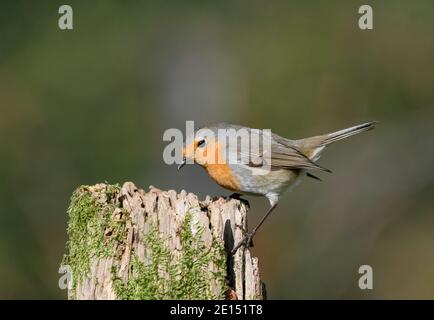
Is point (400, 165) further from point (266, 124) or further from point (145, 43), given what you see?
point (145, 43)

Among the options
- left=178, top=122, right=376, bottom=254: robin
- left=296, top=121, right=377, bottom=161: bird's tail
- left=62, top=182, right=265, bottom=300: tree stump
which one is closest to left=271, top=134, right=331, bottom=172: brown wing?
left=178, top=122, right=376, bottom=254: robin

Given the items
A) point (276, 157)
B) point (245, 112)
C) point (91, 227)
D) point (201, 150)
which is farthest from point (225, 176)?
point (245, 112)

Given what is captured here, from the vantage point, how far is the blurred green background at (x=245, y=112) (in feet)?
37.1

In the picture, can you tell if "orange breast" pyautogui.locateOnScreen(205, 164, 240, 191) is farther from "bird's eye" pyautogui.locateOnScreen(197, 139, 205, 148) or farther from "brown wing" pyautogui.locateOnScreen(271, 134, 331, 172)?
"brown wing" pyautogui.locateOnScreen(271, 134, 331, 172)

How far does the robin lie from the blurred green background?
3.63m

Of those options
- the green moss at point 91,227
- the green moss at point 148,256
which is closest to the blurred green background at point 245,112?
the green moss at point 91,227

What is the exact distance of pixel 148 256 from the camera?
15.0 ft

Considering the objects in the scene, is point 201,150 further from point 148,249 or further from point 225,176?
point 148,249

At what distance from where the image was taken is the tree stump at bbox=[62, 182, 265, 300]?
4555 mm

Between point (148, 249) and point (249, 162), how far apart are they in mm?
2446

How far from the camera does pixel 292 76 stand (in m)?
12.9

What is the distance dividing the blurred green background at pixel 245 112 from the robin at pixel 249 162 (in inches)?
143

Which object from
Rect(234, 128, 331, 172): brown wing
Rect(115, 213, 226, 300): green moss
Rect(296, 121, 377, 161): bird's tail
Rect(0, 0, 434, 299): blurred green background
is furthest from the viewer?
Rect(0, 0, 434, 299): blurred green background

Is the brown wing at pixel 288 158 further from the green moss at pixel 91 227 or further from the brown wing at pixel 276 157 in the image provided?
the green moss at pixel 91 227
